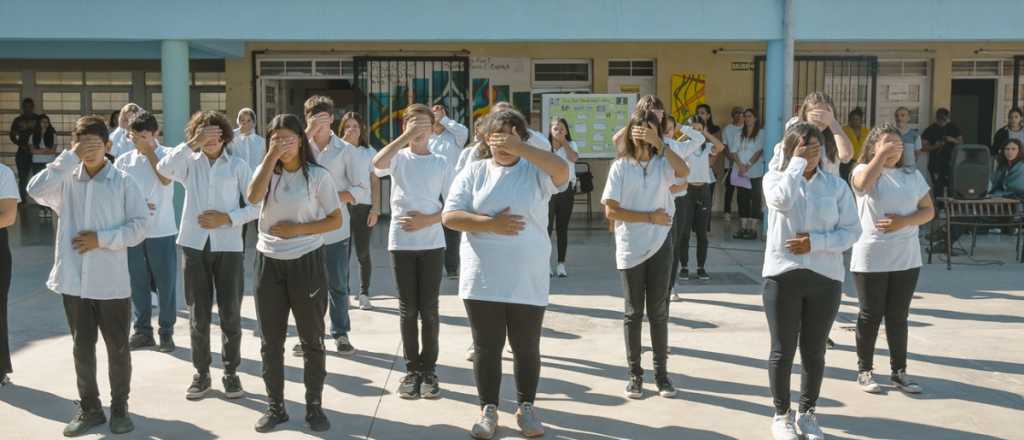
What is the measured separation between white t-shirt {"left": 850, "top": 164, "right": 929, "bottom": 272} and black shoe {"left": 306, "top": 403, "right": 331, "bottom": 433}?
10.2 feet

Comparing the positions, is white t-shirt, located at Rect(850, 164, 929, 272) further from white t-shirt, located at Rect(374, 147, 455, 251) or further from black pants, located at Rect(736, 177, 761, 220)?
black pants, located at Rect(736, 177, 761, 220)

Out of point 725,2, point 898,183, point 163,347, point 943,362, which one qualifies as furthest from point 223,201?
point 725,2

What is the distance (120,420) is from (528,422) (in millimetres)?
2089

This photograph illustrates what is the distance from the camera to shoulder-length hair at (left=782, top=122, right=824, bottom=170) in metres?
5.21

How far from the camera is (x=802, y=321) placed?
5234 millimetres

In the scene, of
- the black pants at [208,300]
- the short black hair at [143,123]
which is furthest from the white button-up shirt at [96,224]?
the short black hair at [143,123]

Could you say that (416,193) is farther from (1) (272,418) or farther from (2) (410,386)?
(1) (272,418)

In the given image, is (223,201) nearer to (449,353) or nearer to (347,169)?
(347,169)

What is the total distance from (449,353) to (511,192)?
236cm

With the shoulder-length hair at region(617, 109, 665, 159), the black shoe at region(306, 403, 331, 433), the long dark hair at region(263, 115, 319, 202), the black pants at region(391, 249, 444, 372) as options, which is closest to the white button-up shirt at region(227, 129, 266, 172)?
the black pants at region(391, 249, 444, 372)

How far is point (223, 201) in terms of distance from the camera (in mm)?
5996

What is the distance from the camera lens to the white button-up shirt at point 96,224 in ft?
17.5

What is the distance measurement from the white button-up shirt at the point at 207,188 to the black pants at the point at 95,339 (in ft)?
2.31

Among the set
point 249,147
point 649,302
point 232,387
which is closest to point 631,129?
point 649,302
